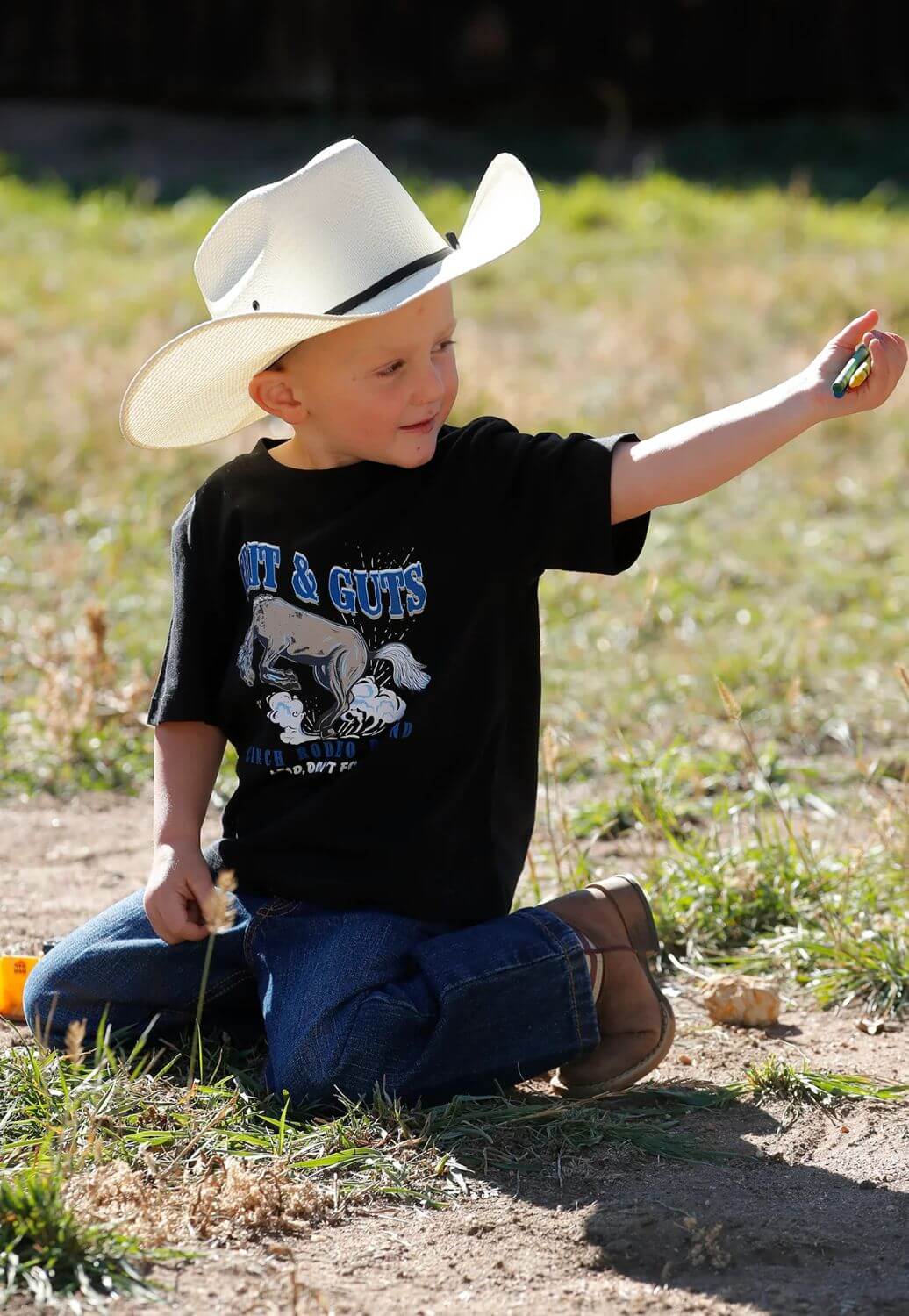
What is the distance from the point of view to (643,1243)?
203cm

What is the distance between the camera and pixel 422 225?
2.43m

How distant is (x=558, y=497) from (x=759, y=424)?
29cm

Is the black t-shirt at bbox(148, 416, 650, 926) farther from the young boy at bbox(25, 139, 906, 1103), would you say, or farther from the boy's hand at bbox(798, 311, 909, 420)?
the boy's hand at bbox(798, 311, 909, 420)

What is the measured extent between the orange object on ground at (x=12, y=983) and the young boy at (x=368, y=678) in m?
0.13

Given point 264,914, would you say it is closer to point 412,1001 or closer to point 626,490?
point 412,1001

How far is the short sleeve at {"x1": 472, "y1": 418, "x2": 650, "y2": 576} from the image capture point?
2.29 metres

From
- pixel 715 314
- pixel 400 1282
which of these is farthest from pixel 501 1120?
pixel 715 314

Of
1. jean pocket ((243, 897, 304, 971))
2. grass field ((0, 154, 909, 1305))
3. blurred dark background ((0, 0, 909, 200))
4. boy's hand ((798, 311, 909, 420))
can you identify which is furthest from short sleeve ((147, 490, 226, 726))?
blurred dark background ((0, 0, 909, 200))

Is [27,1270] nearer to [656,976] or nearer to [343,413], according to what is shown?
[343,413]

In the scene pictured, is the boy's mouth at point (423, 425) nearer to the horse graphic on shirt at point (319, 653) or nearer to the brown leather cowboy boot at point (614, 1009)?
the horse graphic on shirt at point (319, 653)

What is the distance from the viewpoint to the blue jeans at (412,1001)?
7.75 feet

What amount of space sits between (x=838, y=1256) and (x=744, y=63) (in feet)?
36.2

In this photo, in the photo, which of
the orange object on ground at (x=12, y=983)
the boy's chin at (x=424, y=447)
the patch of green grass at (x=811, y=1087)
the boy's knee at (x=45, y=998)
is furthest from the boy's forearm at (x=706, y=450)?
the orange object on ground at (x=12, y=983)

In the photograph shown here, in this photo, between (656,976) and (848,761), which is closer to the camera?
(656,976)
